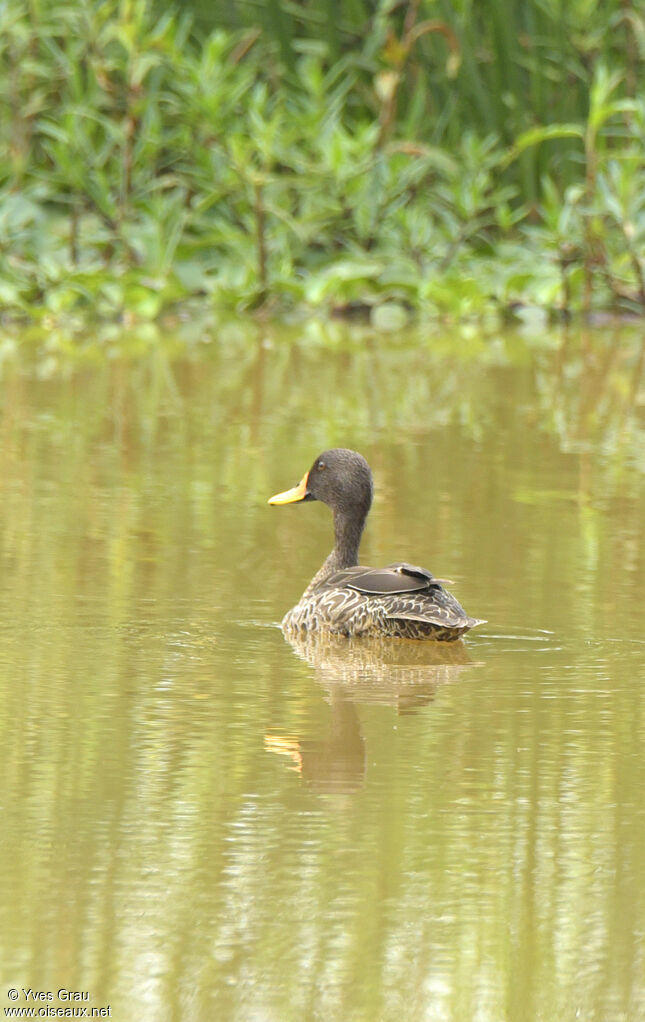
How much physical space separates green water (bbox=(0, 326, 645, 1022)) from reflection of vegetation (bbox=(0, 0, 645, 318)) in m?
4.71

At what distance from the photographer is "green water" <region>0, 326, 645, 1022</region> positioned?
4051mm

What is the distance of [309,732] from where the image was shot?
5707mm

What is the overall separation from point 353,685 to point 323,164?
10448 mm

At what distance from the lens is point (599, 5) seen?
59.4 ft

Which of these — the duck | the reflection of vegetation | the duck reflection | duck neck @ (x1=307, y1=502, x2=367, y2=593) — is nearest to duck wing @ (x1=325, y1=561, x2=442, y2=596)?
the duck

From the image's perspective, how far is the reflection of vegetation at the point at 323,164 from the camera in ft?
52.6

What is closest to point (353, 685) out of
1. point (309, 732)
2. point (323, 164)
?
point (309, 732)

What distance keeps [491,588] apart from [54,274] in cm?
851

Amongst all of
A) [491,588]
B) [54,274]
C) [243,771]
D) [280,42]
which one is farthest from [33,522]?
[280,42]

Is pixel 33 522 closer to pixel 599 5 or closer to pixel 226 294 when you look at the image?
pixel 226 294

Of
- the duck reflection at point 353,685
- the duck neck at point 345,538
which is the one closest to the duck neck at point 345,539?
the duck neck at point 345,538

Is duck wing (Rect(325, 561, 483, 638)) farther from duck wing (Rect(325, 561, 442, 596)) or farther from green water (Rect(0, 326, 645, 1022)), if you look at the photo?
green water (Rect(0, 326, 645, 1022))

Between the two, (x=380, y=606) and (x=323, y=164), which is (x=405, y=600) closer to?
(x=380, y=606)

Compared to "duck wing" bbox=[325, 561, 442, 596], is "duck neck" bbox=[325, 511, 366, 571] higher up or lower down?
higher up
